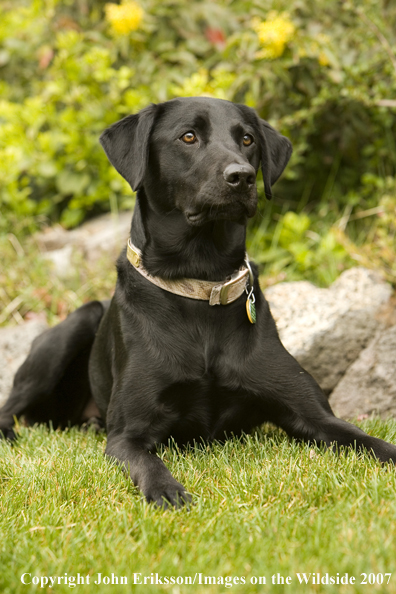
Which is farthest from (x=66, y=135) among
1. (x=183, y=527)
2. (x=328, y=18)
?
(x=183, y=527)

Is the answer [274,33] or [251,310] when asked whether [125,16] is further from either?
[251,310]

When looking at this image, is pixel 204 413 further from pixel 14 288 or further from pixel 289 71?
pixel 289 71

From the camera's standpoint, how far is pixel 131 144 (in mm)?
2783

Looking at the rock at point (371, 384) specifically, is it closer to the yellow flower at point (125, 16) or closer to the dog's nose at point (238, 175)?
the dog's nose at point (238, 175)

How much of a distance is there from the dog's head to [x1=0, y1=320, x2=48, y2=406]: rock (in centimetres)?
184

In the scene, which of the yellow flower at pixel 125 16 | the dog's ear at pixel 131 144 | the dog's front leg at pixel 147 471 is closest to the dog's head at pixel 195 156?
the dog's ear at pixel 131 144

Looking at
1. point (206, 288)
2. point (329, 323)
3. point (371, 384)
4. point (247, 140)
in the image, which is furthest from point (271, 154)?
point (371, 384)

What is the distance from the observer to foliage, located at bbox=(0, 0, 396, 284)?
4.89m

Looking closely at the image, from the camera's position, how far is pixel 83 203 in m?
6.23

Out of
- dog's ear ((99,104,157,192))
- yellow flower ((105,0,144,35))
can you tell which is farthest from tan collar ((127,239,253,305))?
yellow flower ((105,0,144,35))

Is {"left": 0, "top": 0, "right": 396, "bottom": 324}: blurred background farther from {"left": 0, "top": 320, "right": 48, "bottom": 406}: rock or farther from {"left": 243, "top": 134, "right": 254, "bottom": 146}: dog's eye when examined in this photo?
{"left": 243, "top": 134, "right": 254, "bottom": 146}: dog's eye

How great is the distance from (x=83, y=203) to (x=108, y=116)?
0.88 meters

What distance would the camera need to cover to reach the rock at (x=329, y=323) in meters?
3.65

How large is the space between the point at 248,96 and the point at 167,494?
389 centimetres
